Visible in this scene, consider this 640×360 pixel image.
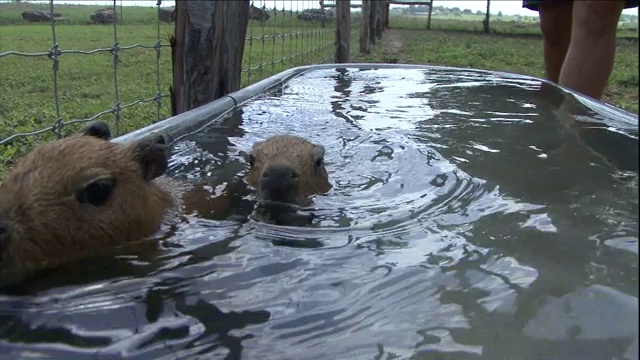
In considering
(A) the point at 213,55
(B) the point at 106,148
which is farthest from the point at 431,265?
(A) the point at 213,55

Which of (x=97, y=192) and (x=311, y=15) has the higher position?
(x=311, y=15)

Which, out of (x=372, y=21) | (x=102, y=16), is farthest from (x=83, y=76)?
(x=372, y=21)

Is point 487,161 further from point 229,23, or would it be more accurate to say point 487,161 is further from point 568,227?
point 229,23

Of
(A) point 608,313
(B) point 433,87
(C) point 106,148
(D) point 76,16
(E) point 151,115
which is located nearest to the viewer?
(A) point 608,313

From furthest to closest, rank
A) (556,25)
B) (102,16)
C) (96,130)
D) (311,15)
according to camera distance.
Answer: (311,15)
(102,16)
(556,25)
(96,130)

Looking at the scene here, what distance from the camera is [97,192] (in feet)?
7.41

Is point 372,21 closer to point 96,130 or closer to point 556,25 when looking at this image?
point 556,25

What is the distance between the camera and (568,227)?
2.16m

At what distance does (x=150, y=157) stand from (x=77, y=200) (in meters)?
0.44

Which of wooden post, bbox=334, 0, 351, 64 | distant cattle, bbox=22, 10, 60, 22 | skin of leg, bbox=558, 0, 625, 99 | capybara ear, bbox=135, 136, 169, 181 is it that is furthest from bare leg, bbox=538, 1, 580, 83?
wooden post, bbox=334, 0, 351, 64

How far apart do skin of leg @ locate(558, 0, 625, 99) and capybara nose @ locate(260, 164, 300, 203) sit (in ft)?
6.72

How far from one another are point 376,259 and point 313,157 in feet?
3.93

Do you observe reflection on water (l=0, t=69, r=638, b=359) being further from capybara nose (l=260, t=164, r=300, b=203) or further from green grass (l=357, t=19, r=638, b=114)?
green grass (l=357, t=19, r=638, b=114)

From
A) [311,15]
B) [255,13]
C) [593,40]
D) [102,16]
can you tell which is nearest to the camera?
[593,40]
